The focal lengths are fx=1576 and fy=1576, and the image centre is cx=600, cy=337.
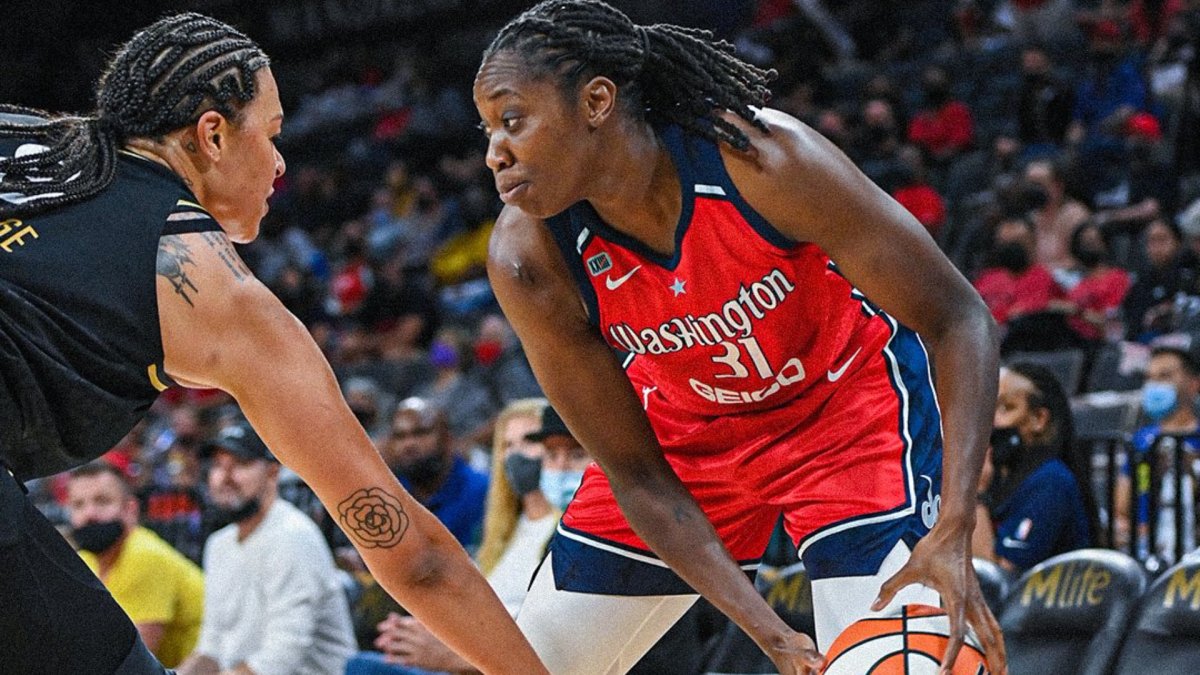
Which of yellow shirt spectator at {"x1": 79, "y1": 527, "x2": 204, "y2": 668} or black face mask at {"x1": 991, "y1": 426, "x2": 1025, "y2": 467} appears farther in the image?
yellow shirt spectator at {"x1": 79, "y1": 527, "x2": 204, "y2": 668}

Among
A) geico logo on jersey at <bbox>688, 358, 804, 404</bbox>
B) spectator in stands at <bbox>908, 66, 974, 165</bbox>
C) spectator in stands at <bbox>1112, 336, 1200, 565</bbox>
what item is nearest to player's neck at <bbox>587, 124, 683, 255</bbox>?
geico logo on jersey at <bbox>688, 358, 804, 404</bbox>

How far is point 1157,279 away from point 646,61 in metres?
5.43

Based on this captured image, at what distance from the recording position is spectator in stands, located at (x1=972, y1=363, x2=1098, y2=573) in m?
5.27

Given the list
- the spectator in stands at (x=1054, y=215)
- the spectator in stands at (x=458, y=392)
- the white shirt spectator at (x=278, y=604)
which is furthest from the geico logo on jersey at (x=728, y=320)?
the spectator in stands at (x=458, y=392)

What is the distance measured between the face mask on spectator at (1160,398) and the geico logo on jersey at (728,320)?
12.0 ft

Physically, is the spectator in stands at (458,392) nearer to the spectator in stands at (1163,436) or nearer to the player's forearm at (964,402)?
the spectator in stands at (1163,436)

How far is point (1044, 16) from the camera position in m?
11.1

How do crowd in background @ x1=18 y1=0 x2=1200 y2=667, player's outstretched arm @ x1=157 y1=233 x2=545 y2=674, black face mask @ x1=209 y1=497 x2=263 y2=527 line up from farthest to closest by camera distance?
1. crowd in background @ x1=18 y1=0 x2=1200 y2=667
2. black face mask @ x1=209 y1=497 x2=263 y2=527
3. player's outstretched arm @ x1=157 y1=233 x2=545 y2=674

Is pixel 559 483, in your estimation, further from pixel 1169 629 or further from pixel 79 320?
pixel 79 320

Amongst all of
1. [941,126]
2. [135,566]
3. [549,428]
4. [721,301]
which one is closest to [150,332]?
[721,301]

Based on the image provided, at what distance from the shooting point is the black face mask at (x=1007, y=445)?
5492 millimetres

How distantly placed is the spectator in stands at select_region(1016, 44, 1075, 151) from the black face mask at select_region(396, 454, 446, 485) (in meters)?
4.84

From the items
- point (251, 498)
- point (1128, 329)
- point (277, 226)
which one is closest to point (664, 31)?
point (251, 498)

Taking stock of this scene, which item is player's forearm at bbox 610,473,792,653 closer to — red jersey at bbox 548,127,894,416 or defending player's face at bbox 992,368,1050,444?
red jersey at bbox 548,127,894,416
